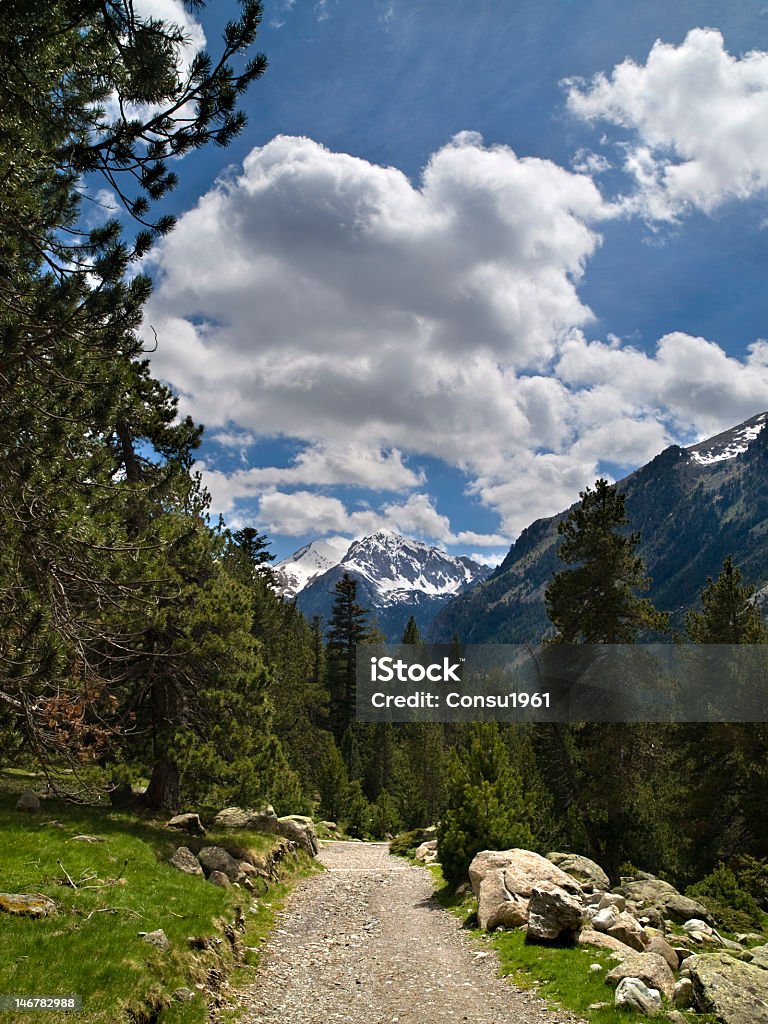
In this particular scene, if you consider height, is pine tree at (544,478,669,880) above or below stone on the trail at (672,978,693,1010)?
above

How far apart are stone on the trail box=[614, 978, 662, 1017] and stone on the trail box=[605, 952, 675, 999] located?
62 cm

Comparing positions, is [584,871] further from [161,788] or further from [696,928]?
[161,788]

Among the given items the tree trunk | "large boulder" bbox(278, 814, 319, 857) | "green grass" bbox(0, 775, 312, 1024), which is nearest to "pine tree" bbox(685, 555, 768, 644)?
"large boulder" bbox(278, 814, 319, 857)

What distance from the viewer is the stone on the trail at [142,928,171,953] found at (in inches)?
398

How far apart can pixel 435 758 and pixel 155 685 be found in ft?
141

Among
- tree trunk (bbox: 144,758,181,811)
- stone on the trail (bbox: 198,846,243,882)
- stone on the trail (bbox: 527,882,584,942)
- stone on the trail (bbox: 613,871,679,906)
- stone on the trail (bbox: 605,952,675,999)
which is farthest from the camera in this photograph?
tree trunk (bbox: 144,758,181,811)

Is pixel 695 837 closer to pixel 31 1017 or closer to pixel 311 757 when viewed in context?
pixel 31 1017

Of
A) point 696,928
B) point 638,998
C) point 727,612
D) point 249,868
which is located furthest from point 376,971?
point 727,612

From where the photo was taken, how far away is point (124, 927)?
407 inches

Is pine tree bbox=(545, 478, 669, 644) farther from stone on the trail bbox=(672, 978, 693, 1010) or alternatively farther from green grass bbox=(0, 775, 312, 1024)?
stone on the trail bbox=(672, 978, 693, 1010)

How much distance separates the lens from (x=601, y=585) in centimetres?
2906

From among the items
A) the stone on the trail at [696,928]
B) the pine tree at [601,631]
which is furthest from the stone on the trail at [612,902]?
the pine tree at [601,631]

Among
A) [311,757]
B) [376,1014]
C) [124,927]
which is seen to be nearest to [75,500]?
[124,927]

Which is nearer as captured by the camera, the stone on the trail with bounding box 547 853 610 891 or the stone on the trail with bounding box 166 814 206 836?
the stone on the trail with bounding box 166 814 206 836
